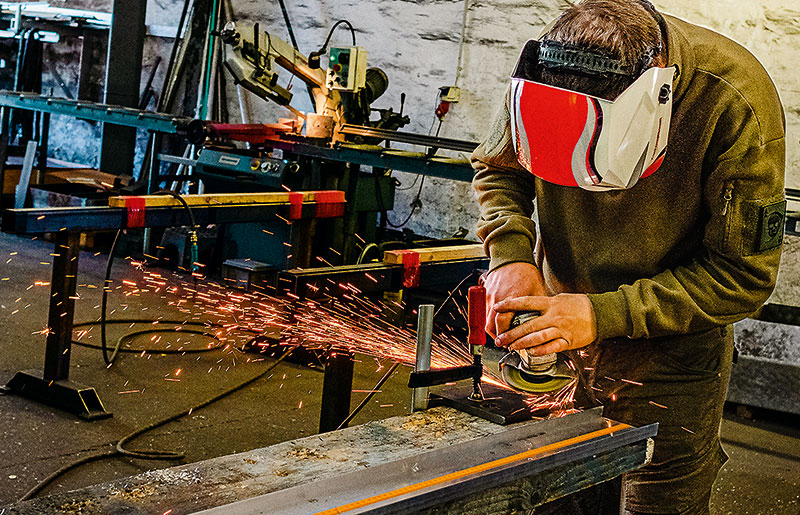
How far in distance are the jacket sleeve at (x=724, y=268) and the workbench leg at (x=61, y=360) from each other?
2711 mm

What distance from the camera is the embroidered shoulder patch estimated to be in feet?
5.59

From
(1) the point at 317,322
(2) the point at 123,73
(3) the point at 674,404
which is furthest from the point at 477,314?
(2) the point at 123,73

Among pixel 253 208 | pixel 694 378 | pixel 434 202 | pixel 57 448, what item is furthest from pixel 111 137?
pixel 694 378

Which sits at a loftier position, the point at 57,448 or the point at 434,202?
the point at 434,202

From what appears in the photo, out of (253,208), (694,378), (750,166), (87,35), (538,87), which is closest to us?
(538,87)

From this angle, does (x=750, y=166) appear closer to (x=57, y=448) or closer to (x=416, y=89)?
(x=57, y=448)

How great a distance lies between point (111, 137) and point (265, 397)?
4.59 metres

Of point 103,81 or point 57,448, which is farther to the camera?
point 103,81

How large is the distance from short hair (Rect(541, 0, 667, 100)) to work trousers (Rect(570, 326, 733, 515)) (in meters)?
0.65

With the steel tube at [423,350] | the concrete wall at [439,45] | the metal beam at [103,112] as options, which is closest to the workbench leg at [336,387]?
the steel tube at [423,350]

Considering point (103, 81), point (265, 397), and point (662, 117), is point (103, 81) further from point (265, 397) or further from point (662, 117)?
point (662, 117)

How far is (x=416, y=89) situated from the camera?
23.5 feet

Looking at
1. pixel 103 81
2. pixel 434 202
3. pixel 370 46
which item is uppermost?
pixel 370 46

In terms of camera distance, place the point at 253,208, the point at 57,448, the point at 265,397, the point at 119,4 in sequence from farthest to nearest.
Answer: the point at 119,4, the point at 253,208, the point at 265,397, the point at 57,448
